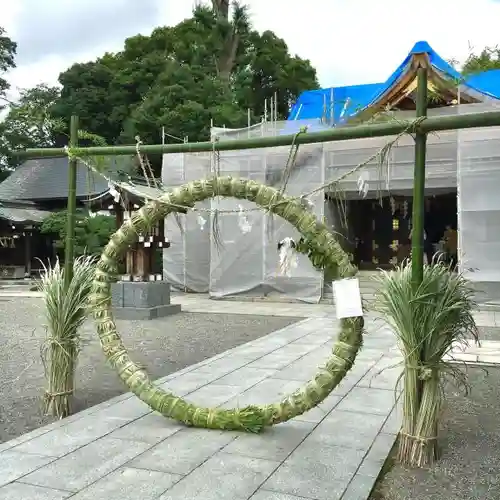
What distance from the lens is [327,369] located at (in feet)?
11.9

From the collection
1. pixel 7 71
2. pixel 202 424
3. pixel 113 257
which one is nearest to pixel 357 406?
pixel 202 424

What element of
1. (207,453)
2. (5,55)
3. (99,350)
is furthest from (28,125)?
(207,453)

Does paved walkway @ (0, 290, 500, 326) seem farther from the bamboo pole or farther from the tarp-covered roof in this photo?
the bamboo pole

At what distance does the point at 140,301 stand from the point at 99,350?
347cm

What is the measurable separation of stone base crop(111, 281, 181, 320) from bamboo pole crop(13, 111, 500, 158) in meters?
6.06

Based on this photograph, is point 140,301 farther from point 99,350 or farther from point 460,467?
point 460,467

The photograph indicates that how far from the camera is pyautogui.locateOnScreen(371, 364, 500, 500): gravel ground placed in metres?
2.98

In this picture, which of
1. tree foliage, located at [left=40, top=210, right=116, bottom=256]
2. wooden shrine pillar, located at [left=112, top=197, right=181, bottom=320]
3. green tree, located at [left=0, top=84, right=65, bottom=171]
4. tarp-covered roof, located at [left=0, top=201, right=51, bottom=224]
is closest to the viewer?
wooden shrine pillar, located at [left=112, top=197, right=181, bottom=320]

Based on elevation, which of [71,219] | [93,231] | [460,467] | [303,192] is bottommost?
[460,467]

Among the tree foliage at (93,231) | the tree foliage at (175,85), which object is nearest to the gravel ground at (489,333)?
the tree foliage at (93,231)

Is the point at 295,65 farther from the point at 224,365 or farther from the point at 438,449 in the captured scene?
the point at 438,449

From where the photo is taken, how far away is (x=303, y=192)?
12.2m

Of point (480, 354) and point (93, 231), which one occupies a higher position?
point (93, 231)

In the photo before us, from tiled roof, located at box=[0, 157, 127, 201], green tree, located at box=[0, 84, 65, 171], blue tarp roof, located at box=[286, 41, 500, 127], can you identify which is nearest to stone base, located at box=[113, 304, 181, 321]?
blue tarp roof, located at box=[286, 41, 500, 127]
